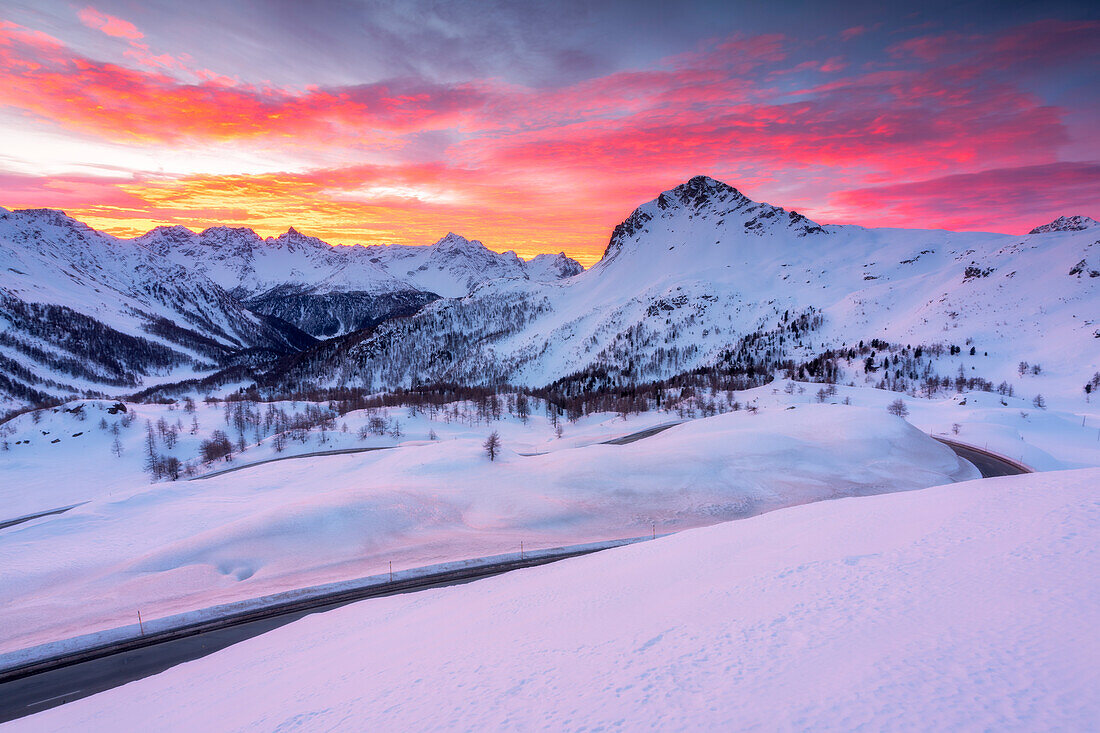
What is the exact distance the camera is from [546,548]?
1395 inches

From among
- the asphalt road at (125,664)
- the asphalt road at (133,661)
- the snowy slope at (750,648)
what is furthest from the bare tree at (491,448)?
the snowy slope at (750,648)

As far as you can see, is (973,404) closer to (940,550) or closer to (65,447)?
(940,550)

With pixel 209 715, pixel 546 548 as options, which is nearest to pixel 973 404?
pixel 546 548

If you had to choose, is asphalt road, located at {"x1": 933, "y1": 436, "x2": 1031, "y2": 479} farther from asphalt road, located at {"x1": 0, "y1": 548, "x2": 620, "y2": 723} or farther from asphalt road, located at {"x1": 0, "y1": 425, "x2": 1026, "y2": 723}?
asphalt road, located at {"x1": 0, "y1": 548, "x2": 620, "y2": 723}

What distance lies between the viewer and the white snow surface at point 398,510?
3122 centimetres

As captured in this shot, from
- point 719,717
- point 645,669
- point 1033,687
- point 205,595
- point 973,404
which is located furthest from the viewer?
point 973,404

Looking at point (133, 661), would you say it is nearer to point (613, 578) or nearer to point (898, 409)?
point (613, 578)

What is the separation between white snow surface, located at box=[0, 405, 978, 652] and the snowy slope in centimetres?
1374

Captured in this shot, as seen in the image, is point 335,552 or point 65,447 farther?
point 65,447

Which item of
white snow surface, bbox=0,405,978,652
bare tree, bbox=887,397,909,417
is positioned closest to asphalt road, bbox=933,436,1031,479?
white snow surface, bbox=0,405,978,652

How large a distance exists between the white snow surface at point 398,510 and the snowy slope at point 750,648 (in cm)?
1374

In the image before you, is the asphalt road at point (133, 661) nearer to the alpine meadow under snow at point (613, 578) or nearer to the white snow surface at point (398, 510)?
the alpine meadow under snow at point (613, 578)

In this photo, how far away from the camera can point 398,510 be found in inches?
1663

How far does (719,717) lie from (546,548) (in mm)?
28534
